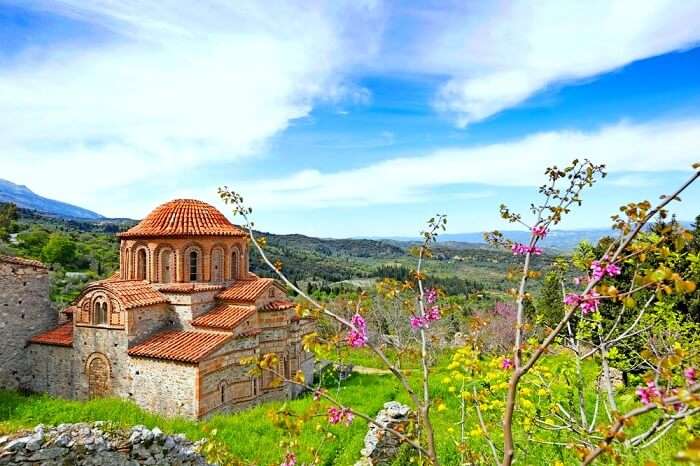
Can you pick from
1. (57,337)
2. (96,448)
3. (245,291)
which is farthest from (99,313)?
(96,448)

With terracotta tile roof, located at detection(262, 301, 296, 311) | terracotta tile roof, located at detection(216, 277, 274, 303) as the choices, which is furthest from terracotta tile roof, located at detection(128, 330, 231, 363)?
terracotta tile roof, located at detection(262, 301, 296, 311)

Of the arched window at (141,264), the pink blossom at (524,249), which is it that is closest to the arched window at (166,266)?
the arched window at (141,264)

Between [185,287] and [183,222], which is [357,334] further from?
[183,222]

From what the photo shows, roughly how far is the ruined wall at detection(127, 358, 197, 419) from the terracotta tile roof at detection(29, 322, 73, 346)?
3.46 metres

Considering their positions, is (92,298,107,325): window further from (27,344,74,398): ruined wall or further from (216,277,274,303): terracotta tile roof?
(216,277,274,303): terracotta tile roof

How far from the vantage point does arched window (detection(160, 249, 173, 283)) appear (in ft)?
58.1

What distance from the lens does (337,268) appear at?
9456 centimetres

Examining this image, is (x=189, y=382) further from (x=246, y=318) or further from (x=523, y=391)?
(x=523, y=391)

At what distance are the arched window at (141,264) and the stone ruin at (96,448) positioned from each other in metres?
10.9

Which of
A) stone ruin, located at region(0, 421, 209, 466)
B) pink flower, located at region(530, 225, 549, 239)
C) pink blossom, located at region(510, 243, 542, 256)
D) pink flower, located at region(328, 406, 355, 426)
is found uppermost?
pink flower, located at region(530, 225, 549, 239)

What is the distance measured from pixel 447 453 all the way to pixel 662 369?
8191 millimetres

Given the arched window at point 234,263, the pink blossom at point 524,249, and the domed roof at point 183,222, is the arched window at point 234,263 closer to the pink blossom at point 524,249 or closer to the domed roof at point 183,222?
the domed roof at point 183,222

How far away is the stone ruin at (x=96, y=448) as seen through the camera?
694 cm

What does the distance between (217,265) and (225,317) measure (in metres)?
3.07
